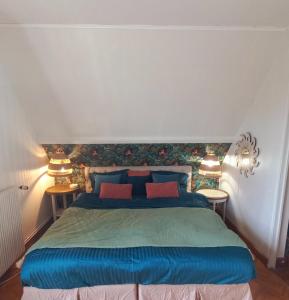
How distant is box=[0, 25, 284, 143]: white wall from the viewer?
90.9 inches

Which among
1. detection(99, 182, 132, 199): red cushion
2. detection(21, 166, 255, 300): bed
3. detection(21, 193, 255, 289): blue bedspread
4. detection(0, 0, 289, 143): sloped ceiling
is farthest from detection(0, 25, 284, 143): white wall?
detection(21, 193, 255, 289): blue bedspread

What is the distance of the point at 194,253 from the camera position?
1943 millimetres

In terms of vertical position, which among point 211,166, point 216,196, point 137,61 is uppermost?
point 137,61

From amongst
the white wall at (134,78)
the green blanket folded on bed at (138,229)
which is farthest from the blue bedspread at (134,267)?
the white wall at (134,78)

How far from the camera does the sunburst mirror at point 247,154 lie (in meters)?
2.87

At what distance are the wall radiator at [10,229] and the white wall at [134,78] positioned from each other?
120cm

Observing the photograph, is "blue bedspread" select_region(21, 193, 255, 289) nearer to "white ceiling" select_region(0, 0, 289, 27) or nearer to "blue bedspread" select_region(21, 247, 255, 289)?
"blue bedspread" select_region(21, 247, 255, 289)

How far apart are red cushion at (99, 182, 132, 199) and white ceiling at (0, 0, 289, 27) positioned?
2.01 metres

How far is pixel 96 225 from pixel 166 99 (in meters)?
1.74

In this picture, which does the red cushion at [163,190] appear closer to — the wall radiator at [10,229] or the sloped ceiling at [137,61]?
the sloped ceiling at [137,61]

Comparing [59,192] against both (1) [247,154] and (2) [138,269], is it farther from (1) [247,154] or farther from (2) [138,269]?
(1) [247,154]

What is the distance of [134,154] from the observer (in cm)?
384

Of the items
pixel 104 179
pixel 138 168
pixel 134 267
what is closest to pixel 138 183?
pixel 138 168

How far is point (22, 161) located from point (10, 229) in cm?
85
